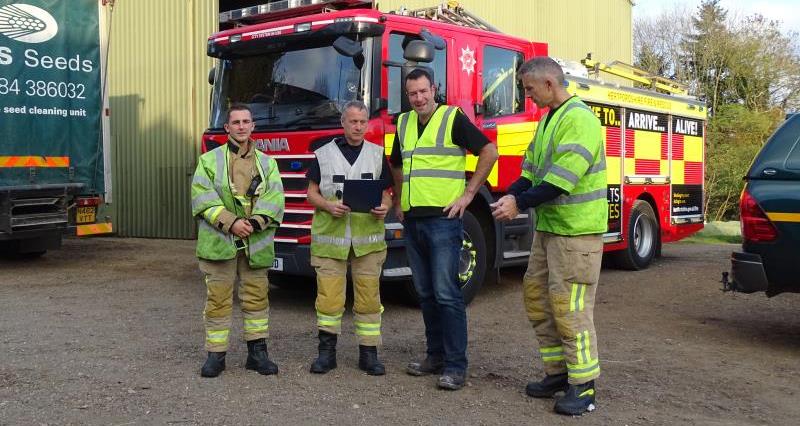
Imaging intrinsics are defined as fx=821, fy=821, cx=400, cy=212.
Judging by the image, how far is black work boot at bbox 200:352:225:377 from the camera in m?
5.08

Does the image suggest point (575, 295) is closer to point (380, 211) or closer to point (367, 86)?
point (380, 211)

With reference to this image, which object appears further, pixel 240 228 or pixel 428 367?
pixel 428 367

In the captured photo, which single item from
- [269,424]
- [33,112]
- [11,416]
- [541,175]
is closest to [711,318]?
[541,175]

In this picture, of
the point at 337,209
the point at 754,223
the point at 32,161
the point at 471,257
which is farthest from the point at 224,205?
the point at 32,161

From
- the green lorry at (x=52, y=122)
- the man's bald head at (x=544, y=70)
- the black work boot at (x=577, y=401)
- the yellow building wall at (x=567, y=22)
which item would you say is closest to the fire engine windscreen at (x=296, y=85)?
the man's bald head at (x=544, y=70)

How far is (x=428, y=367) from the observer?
521 cm

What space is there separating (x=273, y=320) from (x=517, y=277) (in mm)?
3936

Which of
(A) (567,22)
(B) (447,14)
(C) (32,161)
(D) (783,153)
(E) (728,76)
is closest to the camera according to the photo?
(D) (783,153)

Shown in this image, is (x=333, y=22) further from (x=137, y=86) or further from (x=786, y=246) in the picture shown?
(x=137, y=86)

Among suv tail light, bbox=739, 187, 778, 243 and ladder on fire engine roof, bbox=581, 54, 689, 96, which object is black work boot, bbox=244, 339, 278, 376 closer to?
suv tail light, bbox=739, 187, 778, 243

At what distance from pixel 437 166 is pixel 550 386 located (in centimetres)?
145

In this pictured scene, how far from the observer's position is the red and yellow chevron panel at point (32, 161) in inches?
372

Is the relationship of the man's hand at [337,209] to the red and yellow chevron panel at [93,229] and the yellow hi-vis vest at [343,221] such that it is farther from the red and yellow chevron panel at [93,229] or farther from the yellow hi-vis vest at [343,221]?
the red and yellow chevron panel at [93,229]

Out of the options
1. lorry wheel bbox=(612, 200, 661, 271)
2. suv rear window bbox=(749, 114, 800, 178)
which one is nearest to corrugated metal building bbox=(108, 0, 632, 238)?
lorry wheel bbox=(612, 200, 661, 271)
